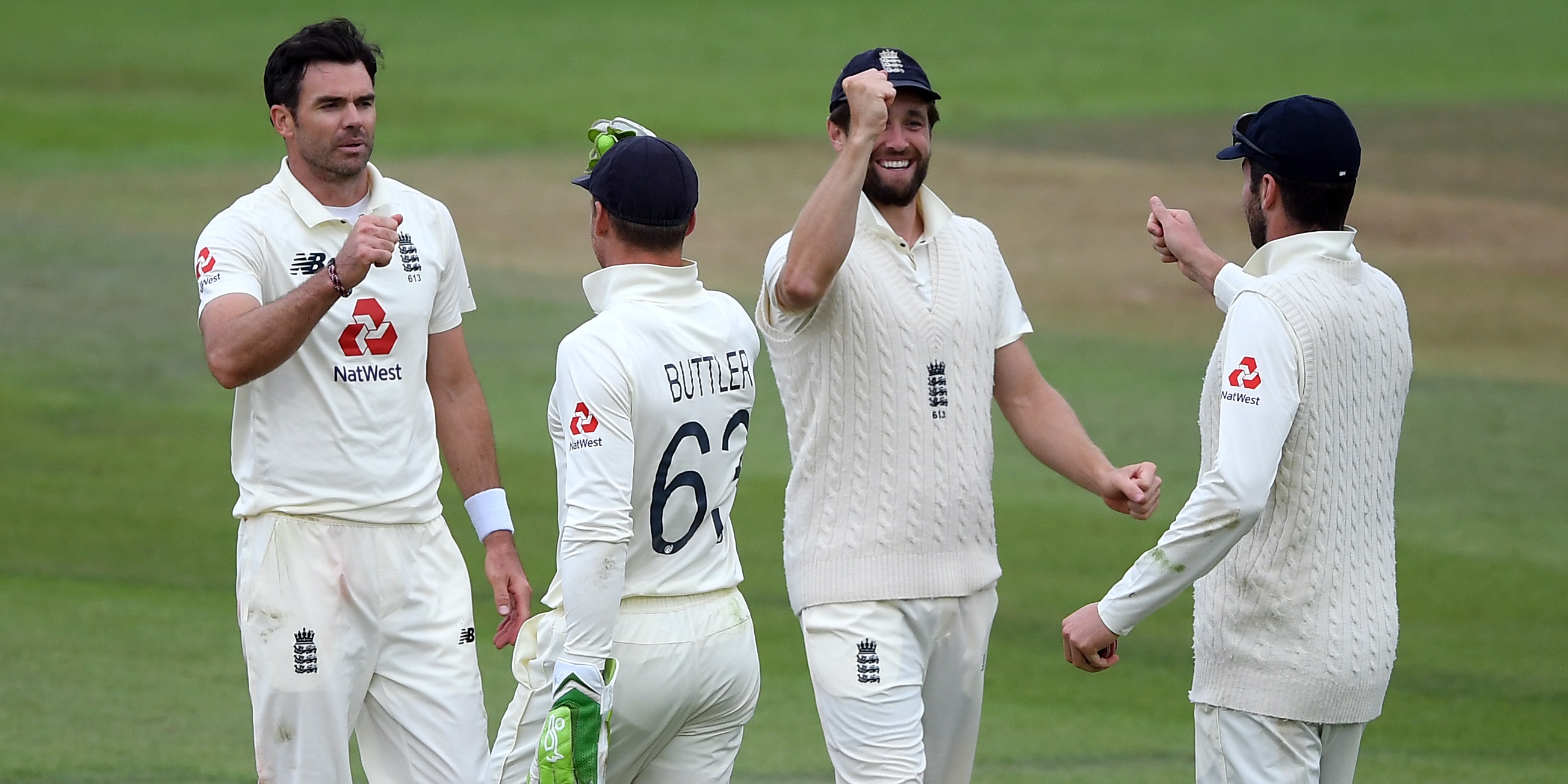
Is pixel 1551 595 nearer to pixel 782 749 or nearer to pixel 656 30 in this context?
pixel 782 749

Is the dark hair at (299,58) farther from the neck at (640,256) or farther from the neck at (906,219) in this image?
the neck at (906,219)

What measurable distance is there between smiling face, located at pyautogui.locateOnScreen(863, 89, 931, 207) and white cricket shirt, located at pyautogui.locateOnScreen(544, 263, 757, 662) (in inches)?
25.6

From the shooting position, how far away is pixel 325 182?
17.0 feet

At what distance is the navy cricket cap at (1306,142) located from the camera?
447 centimetres

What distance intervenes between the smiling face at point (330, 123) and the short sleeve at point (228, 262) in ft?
0.93

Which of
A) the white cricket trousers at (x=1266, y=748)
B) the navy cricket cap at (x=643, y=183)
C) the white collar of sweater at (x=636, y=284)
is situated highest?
the navy cricket cap at (x=643, y=183)

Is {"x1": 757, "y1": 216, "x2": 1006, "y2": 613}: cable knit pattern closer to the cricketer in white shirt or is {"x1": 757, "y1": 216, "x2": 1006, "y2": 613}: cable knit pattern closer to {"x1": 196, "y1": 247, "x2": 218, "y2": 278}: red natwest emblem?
the cricketer in white shirt

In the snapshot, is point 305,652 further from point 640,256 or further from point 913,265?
point 913,265

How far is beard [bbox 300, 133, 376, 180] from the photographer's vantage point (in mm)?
5125

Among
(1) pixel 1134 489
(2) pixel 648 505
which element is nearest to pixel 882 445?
(1) pixel 1134 489

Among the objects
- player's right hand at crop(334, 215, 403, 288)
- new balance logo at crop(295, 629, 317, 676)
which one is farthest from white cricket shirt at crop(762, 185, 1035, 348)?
new balance logo at crop(295, 629, 317, 676)

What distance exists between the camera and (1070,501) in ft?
39.6

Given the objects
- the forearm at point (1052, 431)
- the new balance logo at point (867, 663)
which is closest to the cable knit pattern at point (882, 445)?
the new balance logo at point (867, 663)

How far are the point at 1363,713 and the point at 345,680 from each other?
2.58 m
